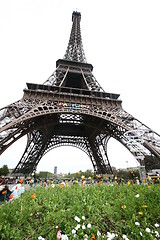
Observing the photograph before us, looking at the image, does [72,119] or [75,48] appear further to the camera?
[75,48]

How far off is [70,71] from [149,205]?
80.0 feet

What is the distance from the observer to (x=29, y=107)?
14.5 metres

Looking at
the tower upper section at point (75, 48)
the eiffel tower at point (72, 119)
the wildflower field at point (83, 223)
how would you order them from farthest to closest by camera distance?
the tower upper section at point (75, 48) → the eiffel tower at point (72, 119) → the wildflower field at point (83, 223)

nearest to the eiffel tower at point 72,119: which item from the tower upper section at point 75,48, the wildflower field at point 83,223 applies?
the tower upper section at point 75,48

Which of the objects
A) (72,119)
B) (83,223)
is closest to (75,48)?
(72,119)

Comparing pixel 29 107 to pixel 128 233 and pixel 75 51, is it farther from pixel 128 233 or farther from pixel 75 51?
pixel 75 51

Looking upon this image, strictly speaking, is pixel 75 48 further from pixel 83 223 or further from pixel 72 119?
pixel 83 223

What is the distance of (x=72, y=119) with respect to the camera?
75.7ft

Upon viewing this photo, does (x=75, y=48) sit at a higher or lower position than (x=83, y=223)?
higher

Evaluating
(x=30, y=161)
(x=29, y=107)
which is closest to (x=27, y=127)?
(x=29, y=107)

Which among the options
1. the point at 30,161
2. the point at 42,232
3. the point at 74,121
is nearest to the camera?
the point at 42,232

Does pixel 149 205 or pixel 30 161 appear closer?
pixel 149 205

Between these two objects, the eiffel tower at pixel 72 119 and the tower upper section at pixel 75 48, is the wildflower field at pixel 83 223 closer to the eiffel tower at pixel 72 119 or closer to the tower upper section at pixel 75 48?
the eiffel tower at pixel 72 119

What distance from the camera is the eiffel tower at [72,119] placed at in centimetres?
1303
